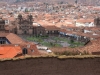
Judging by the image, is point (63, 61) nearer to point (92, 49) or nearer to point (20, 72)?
point (20, 72)

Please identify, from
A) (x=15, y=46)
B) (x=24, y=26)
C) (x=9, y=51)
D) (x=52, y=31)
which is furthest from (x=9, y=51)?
(x=52, y=31)

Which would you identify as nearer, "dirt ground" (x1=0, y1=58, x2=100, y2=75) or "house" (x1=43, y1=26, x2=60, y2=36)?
"dirt ground" (x1=0, y1=58, x2=100, y2=75)

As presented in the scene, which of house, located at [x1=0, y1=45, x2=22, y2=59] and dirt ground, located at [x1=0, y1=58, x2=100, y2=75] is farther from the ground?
dirt ground, located at [x1=0, y1=58, x2=100, y2=75]

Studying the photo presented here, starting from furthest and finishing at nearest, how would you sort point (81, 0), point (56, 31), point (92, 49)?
1. point (81, 0)
2. point (56, 31)
3. point (92, 49)

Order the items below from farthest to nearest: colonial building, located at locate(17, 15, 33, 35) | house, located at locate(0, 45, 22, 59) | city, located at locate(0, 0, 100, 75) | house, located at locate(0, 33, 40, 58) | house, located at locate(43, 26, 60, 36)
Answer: house, located at locate(43, 26, 60, 36) → colonial building, located at locate(17, 15, 33, 35) → house, located at locate(0, 33, 40, 58) → house, located at locate(0, 45, 22, 59) → city, located at locate(0, 0, 100, 75)

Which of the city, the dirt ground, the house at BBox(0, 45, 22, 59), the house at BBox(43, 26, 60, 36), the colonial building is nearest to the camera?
the dirt ground

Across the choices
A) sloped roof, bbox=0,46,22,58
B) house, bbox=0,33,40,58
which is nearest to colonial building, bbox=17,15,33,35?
house, bbox=0,33,40,58

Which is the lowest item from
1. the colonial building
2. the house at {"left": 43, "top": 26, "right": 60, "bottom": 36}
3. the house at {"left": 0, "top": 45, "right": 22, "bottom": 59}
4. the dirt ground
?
the house at {"left": 43, "top": 26, "right": 60, "bottom": 36}

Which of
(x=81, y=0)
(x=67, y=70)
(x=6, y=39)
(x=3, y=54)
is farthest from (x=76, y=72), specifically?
(x=81, y=0)

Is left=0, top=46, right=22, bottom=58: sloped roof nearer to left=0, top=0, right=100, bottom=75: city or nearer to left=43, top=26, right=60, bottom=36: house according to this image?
left=0, top=0, right=100, bottom=75: city
